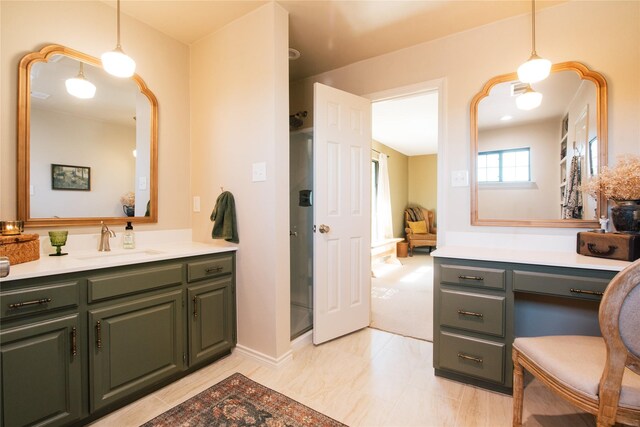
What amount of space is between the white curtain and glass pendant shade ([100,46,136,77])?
5.18 metres

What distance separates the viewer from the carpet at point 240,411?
5.02 ft

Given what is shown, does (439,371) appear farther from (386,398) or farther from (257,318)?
(257,318)


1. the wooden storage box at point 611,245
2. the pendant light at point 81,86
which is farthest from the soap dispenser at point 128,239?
the wooden storage box at point 611,245

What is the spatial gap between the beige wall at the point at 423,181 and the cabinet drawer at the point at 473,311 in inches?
245

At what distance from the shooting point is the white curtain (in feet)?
20.8

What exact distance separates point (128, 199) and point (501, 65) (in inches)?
114

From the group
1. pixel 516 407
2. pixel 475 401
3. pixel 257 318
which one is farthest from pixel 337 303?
pixel 516 407

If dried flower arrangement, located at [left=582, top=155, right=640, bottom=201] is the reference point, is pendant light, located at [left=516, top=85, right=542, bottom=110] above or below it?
above

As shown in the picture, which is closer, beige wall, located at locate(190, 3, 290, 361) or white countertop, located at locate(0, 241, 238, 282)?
white countertop, located at locate(0, 241, 238, 282)

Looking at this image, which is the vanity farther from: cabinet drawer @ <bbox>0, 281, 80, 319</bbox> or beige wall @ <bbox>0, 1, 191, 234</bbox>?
beige wall @ <bbox>0, 1, 191, 234</bbox>

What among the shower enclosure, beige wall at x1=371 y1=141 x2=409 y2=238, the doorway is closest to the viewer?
the doorway

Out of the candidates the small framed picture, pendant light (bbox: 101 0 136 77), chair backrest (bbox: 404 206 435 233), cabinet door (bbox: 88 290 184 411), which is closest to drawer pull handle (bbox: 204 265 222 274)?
cabinet door (bbox: 88 290 184 411)

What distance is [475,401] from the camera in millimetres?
1714

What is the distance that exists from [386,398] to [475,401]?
0.50 m
